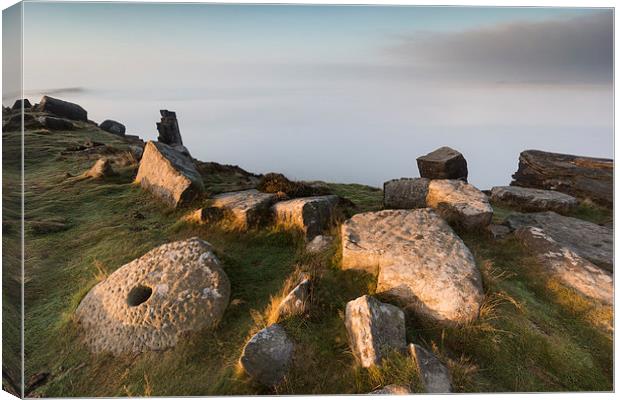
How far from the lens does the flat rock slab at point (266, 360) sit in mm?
6066

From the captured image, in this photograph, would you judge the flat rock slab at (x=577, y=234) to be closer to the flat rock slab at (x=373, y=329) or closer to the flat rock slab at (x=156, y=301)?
the flat rock slab at (x=373, y=329)

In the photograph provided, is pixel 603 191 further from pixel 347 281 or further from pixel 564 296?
pixel 347 281

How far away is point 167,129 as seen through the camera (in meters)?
32.6

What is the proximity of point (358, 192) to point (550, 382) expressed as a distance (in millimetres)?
10527

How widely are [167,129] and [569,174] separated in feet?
90.9

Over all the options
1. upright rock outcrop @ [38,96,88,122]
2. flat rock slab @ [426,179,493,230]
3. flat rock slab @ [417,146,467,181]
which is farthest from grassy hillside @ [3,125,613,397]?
upright rock outcrop @ [38,96,88,122]

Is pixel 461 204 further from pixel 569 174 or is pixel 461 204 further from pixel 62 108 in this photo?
pixel 62 108

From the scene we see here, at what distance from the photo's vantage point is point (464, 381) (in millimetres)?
5934

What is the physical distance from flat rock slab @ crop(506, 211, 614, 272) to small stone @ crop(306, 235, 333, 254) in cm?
544

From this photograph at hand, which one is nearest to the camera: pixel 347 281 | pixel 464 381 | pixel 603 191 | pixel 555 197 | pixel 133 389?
pixel 464 381

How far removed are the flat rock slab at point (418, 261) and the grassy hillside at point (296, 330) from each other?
0.30 meters

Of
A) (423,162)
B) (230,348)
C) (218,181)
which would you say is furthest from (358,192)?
(230,348)

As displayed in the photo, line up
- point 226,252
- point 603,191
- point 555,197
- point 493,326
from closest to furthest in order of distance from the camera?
point 493,326 → point 226,252 → point 555,197 → point 603,191

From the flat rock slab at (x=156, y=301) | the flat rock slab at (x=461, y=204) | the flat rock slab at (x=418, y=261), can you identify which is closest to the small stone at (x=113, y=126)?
the flat rock slab at (x=156, y=301)
